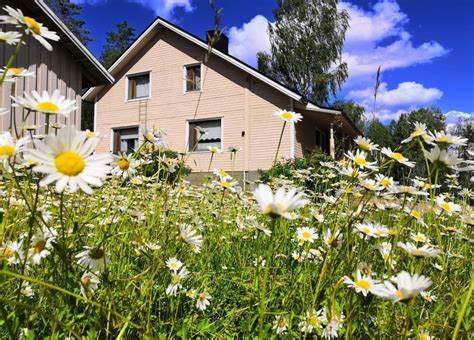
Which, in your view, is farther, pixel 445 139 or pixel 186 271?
pixel 186 271

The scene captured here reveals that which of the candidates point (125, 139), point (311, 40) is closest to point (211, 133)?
point (125, 139)

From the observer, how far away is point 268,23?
2198 cm

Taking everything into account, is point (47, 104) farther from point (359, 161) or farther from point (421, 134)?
point (421, 134)

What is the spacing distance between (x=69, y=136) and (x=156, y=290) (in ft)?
3.06

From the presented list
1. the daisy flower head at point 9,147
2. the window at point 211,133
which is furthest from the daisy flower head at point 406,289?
the window at point 211,133

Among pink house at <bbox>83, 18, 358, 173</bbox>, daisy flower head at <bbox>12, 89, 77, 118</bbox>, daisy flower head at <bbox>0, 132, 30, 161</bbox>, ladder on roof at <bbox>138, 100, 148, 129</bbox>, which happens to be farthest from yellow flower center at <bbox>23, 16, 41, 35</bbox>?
ladder on roof at <bbox>138, 100, 148, 129</bbox>

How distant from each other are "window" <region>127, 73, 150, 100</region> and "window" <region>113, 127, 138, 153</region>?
145cm

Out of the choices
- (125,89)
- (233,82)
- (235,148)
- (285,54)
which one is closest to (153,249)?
(235,148)

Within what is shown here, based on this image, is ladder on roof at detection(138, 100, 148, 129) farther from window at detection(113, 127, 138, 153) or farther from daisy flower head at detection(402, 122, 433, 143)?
daisy flower head at detection(402, 122, 433, 143)

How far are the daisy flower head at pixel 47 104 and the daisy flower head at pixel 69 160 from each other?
0.13 metres

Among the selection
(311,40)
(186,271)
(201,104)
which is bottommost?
(186,271)

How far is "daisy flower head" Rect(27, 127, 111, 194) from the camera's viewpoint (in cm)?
70

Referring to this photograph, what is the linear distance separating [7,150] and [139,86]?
16.4m

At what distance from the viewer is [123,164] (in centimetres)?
139
